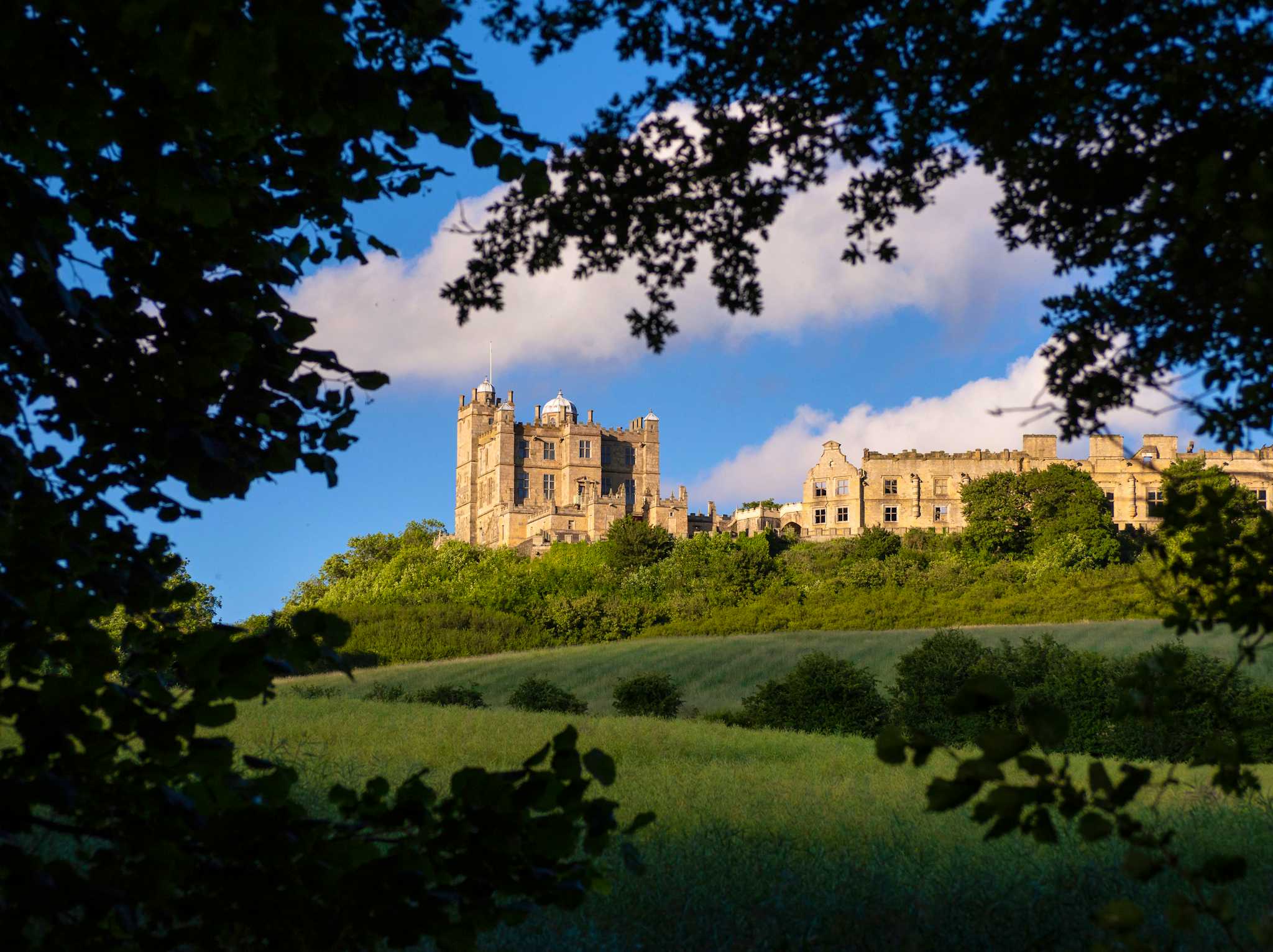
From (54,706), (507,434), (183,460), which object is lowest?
(54,706)

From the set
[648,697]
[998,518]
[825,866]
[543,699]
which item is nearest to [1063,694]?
[648,697]

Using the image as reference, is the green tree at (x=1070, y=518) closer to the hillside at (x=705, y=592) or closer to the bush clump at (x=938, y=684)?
the hillside at (x=705, y=592)

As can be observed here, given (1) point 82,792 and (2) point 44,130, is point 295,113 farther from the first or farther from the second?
(1) point 82,792

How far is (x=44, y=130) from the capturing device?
2.68 m

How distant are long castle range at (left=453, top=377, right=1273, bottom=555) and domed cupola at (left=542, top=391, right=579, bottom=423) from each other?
6.89 feet

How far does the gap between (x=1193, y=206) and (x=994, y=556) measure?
197 feet

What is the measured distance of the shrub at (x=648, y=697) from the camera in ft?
75.4

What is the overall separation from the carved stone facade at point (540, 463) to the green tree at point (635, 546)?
19.8 m

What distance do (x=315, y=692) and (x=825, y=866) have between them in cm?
1971

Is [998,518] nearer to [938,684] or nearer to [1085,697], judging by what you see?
[938,684]

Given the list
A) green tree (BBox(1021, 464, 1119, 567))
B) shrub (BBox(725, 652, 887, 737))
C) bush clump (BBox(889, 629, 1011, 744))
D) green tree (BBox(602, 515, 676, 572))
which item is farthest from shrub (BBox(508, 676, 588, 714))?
green tree (BBox(1021, 464, 1119, 567))

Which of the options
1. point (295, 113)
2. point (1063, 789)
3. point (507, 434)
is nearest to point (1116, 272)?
point (1063, 789)

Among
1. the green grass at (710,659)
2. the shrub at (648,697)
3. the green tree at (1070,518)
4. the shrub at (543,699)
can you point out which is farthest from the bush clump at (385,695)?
the green tree at (1070,518)

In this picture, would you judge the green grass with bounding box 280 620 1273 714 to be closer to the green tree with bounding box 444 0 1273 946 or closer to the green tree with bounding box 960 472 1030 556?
the green tree with bounding box 960 472 1030 556
